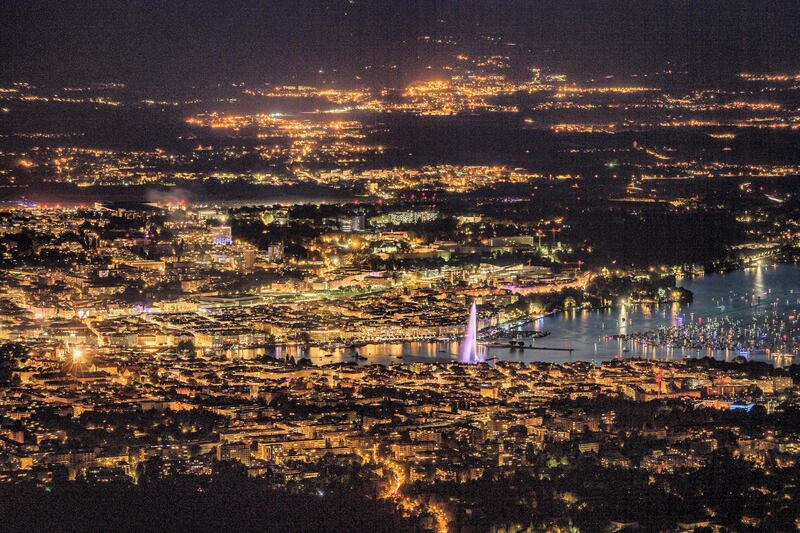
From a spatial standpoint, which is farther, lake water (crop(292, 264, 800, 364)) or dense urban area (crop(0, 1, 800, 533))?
lake water (crop(292, 264, 800, 364))

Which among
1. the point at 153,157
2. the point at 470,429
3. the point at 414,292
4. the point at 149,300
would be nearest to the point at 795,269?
the point at 414,292

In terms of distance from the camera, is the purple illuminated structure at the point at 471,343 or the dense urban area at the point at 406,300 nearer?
the dense urban area at the point at 406,300

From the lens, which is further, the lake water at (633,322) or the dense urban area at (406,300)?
the lake water at (633,322)

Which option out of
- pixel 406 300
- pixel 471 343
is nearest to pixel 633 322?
pixel 471 343

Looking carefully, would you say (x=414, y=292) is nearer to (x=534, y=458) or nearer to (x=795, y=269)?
(x=795, y=269)

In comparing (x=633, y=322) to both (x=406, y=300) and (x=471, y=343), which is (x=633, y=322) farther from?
(x=406, y=300)
